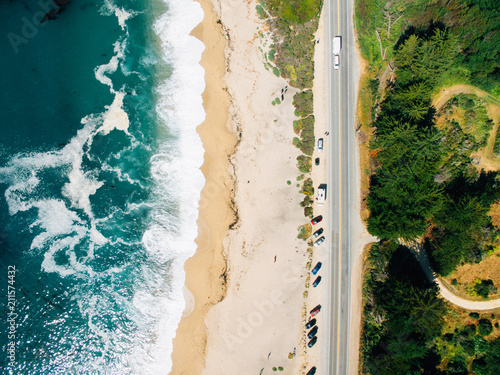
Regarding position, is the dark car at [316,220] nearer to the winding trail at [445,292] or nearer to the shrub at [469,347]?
the winding trail at [445,292]

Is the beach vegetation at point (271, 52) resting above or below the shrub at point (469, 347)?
above

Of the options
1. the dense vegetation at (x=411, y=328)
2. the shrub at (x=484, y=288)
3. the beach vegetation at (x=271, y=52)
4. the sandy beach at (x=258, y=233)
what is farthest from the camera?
the beach vegetation at (x=271, y=52)

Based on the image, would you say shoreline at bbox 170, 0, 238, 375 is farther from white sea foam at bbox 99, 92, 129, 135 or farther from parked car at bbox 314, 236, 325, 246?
parked car at bbox 314, 236, 325, 246

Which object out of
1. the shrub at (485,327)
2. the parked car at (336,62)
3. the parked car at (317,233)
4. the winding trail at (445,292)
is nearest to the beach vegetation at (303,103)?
the parked car at (336,62)

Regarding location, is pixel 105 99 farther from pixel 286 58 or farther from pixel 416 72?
pixel 416 72

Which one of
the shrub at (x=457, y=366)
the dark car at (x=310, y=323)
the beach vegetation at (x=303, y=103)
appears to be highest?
the beach vegetation at (x=303, y=103)

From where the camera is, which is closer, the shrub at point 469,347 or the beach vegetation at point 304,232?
the shrub at point 469,347

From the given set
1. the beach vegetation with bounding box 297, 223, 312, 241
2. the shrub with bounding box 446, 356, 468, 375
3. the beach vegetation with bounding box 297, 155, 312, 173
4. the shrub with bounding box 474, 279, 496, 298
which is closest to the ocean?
the beach vegetation with bounding box 297, 155, 312, 173

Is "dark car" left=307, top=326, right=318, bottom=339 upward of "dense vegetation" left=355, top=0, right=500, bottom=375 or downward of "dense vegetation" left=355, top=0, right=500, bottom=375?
downward
